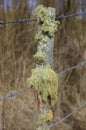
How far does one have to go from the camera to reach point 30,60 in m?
2.83

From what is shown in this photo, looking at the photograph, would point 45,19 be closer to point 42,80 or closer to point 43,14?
point 43,14

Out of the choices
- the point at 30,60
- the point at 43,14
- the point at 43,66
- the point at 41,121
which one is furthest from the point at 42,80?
the point at 30,60

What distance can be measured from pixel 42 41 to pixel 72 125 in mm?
1408

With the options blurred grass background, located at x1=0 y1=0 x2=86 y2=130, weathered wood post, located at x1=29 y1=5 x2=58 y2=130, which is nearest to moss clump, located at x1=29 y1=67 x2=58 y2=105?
weathered wood post, located at x1=29 y1=5 x2=58 y2=130

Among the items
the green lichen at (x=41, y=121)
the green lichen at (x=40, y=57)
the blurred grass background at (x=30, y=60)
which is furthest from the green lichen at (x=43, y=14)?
the blurred grass background at (x=30, y=60)

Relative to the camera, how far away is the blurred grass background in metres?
2.60

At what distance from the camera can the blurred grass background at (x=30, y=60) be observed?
2.60 meters

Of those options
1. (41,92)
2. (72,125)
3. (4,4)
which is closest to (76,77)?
(72,125)

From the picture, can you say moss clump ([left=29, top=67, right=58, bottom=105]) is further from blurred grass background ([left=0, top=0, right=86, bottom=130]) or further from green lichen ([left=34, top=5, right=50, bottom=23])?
blurred grass background ([left=0, top=0, right=86, bottom=130])

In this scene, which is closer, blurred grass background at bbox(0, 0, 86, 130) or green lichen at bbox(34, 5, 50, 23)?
green lichen at bbox(34, 5, 50, 23)

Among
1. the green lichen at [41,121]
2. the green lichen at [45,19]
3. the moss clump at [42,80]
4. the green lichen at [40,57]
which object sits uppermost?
the green lichen at [45,19]

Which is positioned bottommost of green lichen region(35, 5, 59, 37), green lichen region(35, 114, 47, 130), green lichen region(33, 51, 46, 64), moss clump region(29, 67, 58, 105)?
green lichen region(35, 114, 47, 130)

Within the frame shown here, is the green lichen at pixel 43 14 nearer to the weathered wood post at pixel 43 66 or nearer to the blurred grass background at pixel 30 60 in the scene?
the weathered wood post at pixel 43 66

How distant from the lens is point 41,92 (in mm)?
1597
